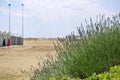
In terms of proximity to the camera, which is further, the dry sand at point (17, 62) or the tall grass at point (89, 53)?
the dry sand at point (17, 62)

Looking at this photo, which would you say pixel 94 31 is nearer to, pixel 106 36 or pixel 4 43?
pixel 106 36

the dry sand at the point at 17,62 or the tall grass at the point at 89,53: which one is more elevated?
the tall grass at the point at 89,53

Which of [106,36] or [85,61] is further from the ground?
[106,36]

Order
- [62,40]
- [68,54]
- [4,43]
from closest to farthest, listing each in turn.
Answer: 1. [68,54]
2. [62,40]
3. [4,43]

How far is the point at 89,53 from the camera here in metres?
6.98

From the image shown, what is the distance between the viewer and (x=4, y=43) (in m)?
59.0

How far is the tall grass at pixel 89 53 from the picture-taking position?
6727 mm

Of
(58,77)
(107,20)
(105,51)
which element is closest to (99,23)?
(107,20)

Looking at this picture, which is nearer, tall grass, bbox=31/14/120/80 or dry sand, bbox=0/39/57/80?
tall grass, bbox=31/14/120/80

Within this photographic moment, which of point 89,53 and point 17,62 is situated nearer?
point 89,53

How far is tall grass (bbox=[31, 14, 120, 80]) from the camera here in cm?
673

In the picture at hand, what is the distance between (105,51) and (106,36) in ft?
1.38

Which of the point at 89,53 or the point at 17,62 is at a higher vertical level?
the point at 89,53

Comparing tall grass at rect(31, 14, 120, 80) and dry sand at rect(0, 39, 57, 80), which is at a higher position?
tall grass at rect(31, 14, 120, 80)
